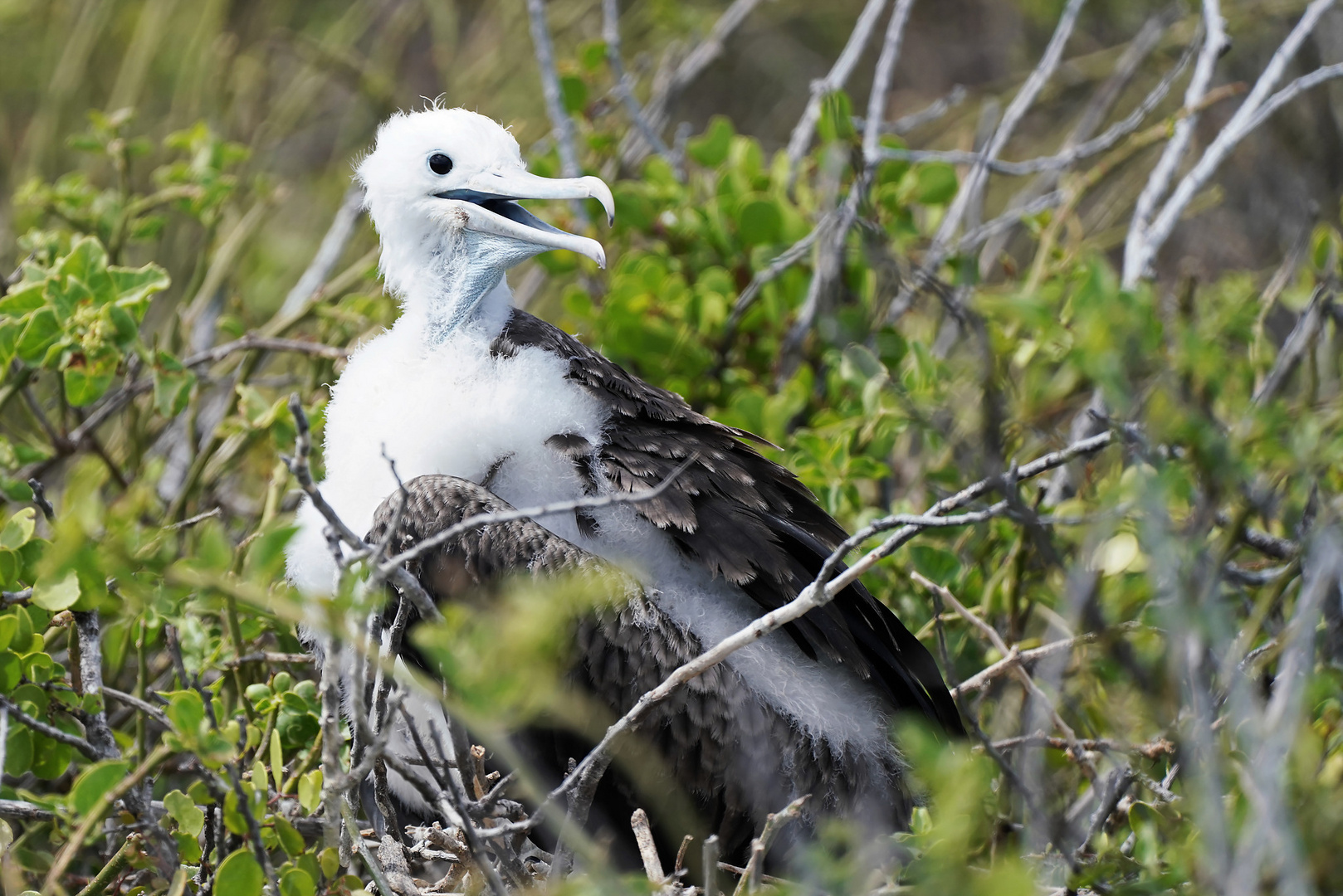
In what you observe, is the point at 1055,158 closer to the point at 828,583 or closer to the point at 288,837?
the point at 828,583

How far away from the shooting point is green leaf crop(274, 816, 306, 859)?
1848 millimetres

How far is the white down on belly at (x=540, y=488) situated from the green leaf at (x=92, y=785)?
2.32 ft

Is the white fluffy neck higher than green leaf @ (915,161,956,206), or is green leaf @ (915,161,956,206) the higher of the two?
the white fluffy neck

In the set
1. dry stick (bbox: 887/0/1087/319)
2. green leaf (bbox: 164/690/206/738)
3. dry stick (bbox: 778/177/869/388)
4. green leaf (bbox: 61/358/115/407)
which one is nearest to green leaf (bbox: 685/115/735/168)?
dry stick (bbox: 778/177/869/388)

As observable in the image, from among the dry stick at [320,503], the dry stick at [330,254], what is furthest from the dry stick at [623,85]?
the dry stick at [320,503]

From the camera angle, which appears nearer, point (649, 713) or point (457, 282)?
point (649, 713)

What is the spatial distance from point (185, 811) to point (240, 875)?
19cm

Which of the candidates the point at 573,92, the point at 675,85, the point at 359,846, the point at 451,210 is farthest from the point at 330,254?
the point at 359,846

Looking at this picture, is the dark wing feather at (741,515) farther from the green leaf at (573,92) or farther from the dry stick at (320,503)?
the green leaf at (573,92)

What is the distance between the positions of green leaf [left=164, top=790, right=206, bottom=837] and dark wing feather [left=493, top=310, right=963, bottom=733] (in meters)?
0.86

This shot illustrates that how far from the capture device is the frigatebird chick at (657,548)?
226cm

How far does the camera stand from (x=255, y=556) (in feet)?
4.76

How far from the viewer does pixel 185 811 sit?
185 cm

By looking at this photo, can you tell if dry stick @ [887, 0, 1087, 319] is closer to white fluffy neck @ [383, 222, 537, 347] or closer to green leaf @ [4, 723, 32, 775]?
white fluffy neck @ [383, 222, 537, 347]
